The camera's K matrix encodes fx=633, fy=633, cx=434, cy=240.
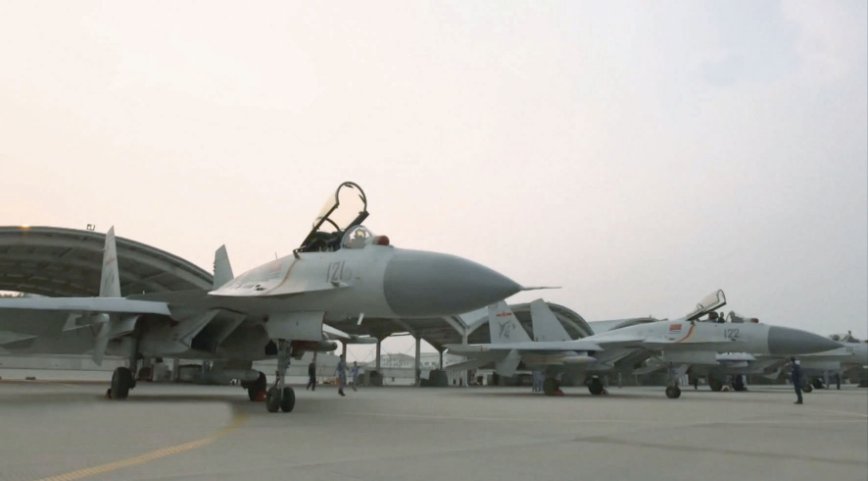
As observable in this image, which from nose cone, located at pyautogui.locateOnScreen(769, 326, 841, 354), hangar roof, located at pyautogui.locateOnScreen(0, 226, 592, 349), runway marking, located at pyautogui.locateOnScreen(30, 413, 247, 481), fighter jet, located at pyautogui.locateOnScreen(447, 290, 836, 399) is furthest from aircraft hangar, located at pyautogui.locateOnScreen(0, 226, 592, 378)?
nose cone, located at pyautogui.locateOnScreen(769, 326, 841, 354)

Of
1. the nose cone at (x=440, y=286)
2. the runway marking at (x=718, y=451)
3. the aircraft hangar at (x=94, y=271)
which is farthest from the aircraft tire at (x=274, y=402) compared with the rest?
the aircraft hangar at (x=94, y=271)

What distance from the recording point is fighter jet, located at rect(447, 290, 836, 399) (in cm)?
1878

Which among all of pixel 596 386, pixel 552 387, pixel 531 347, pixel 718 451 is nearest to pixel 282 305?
pixel 718 451

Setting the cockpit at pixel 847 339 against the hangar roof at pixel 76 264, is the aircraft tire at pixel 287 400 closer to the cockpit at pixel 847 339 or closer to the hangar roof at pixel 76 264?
the hangar roof at pixel 76 264

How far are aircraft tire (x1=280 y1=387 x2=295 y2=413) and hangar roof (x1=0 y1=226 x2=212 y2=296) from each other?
1745 cm

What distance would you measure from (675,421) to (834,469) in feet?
14.7

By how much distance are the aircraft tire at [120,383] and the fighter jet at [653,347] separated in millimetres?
10605

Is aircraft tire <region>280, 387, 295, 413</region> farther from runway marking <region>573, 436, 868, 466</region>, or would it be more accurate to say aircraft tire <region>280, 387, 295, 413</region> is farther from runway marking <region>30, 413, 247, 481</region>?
runway marking <region>573, 436, 868, 466</region>

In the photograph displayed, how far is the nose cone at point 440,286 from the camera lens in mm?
7656

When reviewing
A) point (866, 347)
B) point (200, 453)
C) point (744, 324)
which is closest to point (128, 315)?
point (200, 453)

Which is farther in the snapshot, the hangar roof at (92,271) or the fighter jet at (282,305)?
the hangar roof at (92,271)

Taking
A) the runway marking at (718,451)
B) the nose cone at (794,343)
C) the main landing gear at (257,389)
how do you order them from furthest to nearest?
the nose cone at (794,343) < the main landing gear at (257,389) < the runway marking at (718,451)

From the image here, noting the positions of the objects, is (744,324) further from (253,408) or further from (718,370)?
(253,408)

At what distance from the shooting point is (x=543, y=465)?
197 inches
